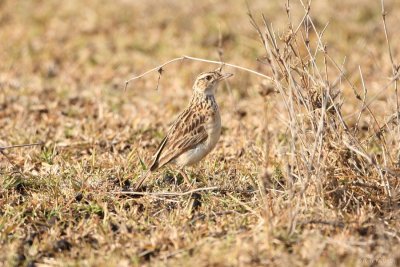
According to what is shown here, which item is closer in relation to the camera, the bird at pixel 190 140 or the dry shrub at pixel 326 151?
the dry shrub at pixel 326 151

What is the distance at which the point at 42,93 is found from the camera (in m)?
10.3

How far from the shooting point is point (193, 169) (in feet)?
24.1

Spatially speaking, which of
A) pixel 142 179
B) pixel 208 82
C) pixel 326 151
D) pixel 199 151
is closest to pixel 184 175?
pixel 199 151

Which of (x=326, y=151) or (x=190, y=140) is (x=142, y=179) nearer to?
(x=190, y=140)

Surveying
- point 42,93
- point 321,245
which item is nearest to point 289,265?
point 321,245

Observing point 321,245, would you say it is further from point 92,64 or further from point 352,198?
point 92,64

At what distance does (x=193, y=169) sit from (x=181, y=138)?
0.45 metres

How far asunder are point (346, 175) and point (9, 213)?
9.48 ft

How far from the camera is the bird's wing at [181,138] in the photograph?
6.88 metres

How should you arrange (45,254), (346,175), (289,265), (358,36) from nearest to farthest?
A: (289,265) < (45,254) < (346,175) < (358,36)

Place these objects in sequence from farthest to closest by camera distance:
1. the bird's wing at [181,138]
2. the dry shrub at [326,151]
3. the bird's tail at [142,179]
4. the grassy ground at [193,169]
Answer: the bird's wing at [181,138] → the bird's tail at [142,179] → the dry shrub at [326,151] → the grassy ground at [193,169]

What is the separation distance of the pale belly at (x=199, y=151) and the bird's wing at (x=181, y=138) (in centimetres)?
4

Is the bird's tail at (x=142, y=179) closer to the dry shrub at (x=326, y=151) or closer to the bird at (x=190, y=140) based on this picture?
the bird at (x=190, y=140)

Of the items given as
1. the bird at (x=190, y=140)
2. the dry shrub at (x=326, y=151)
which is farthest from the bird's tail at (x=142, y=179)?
the dry shrub at (x=326, y=151)
